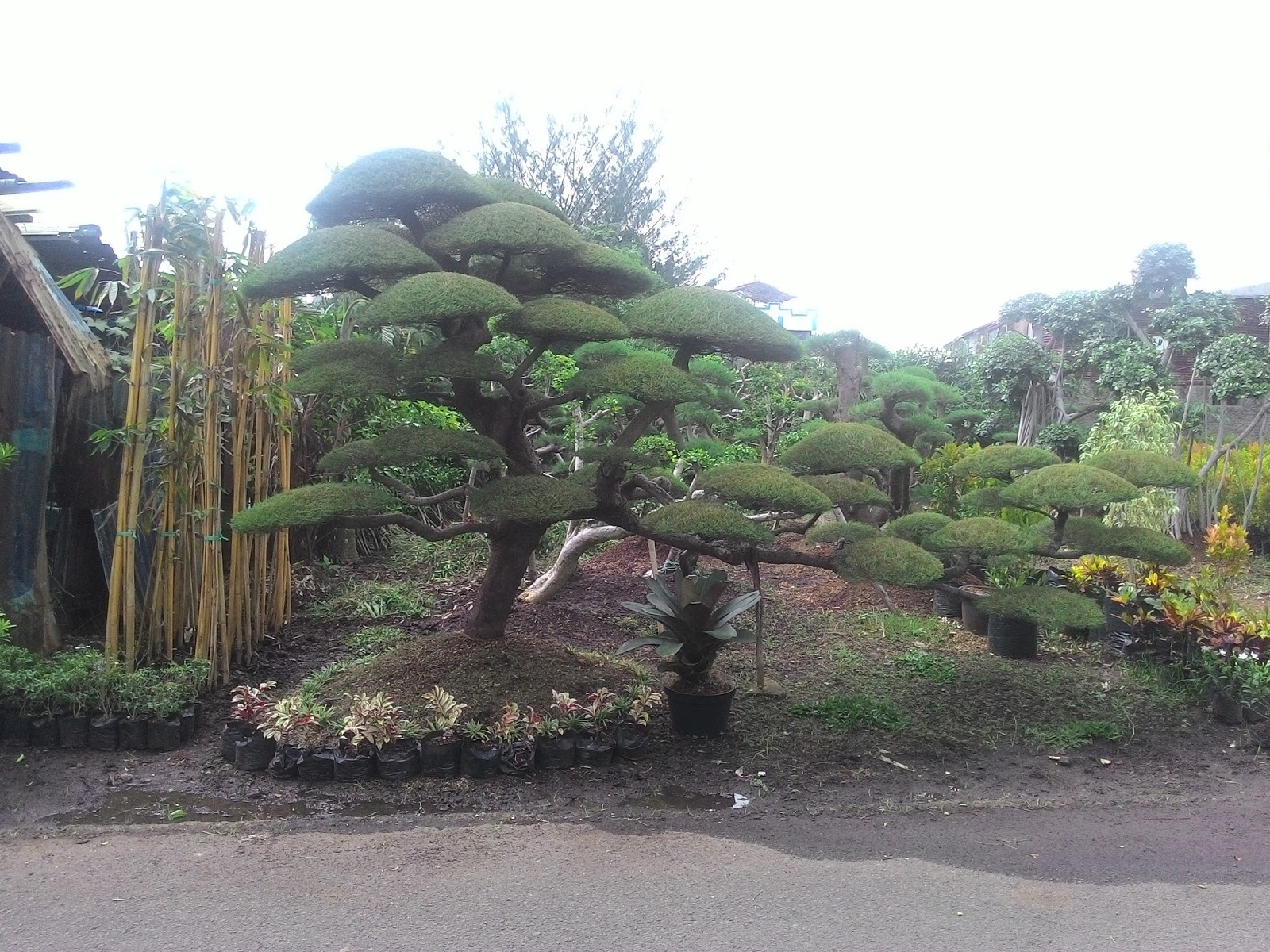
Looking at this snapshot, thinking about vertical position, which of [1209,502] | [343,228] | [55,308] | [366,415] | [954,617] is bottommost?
[954,617]

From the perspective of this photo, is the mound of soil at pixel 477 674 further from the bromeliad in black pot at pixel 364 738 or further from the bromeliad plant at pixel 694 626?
the bromeliad plant at pixel 694 626

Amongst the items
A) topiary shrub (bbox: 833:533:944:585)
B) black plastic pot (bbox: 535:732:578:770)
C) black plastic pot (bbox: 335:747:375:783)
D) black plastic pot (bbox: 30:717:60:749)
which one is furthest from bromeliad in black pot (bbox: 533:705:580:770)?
black plastic pot (bbox: 30:717:60:749)

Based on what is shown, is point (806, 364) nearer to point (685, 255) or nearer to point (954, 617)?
point (954, 617)

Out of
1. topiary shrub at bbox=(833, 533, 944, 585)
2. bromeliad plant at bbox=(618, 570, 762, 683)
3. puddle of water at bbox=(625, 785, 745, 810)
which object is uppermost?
topiary shrub at bbox=(833, 533, 944, 585)

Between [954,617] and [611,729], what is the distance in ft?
11.7

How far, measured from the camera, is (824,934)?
2.15 meters

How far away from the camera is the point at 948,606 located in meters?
5.92

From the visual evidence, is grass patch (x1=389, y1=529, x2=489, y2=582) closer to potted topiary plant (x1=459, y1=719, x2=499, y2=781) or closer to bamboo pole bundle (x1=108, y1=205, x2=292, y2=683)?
bamboo pole bundle (x1=108, y1=205, x2=292, y2=683)

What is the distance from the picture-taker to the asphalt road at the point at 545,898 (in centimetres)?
211

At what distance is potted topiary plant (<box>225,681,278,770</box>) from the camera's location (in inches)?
123

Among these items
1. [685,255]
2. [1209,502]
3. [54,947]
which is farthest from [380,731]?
[685,255]

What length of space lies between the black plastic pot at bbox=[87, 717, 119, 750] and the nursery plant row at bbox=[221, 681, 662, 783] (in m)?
0.42

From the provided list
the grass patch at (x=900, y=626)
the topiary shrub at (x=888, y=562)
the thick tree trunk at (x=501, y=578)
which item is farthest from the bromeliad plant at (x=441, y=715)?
the grass patch at (x=900, y=626)

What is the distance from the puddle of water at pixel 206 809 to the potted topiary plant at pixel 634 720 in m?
0.81
